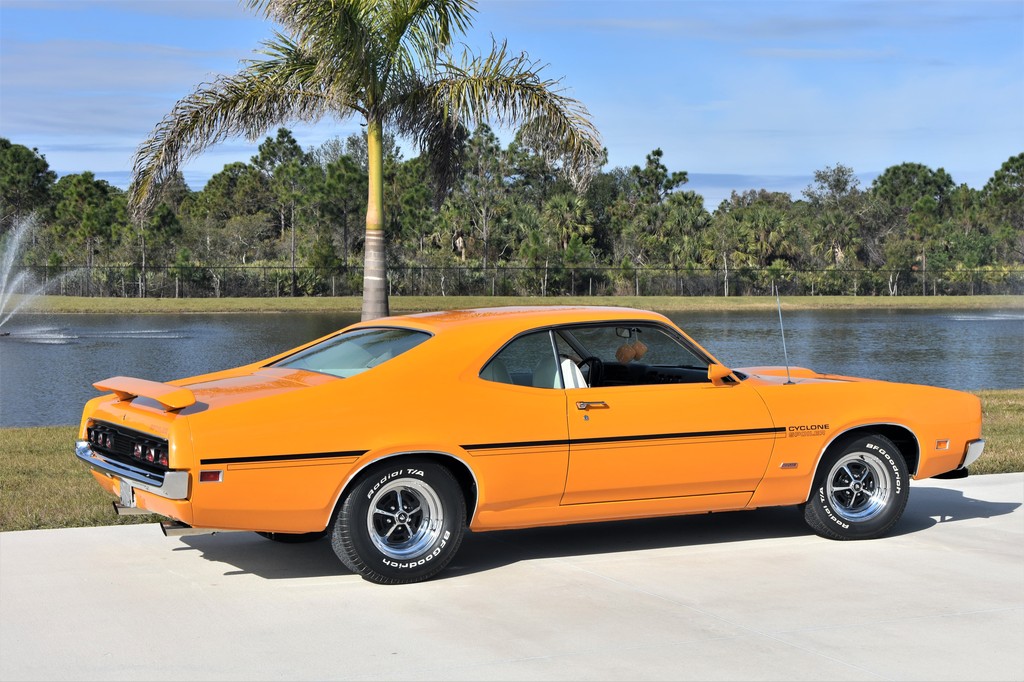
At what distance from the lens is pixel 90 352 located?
95.0ft

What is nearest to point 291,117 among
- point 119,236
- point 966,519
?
point 966,519

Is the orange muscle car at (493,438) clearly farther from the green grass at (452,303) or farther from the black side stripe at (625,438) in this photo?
the green grass at (452,303)

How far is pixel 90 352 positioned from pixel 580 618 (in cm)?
2550

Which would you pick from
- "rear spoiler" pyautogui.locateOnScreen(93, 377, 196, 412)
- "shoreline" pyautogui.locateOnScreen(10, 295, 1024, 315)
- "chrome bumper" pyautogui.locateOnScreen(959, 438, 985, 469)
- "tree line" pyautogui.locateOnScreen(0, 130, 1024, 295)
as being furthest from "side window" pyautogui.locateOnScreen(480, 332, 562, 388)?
"tree line" pyautogui.locateOnScreen(0, 130, 1024, 295)

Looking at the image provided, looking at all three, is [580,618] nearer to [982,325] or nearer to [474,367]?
[474,367]

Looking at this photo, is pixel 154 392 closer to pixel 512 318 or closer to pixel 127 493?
pixel 127 493

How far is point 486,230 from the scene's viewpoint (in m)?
67.1

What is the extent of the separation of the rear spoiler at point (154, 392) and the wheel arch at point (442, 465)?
0.86m

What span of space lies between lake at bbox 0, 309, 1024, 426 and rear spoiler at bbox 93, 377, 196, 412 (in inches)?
423

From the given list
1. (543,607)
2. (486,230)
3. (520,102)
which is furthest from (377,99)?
(486,230)

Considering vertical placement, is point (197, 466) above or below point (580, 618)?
above

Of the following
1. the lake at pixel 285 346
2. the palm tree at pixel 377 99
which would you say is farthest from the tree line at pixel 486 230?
the palm tree at pixel 377 99

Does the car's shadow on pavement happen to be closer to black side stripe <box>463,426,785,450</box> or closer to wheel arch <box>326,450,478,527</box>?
wheel arch <box>326,450,478,527</box>

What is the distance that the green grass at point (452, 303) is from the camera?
167 feet
